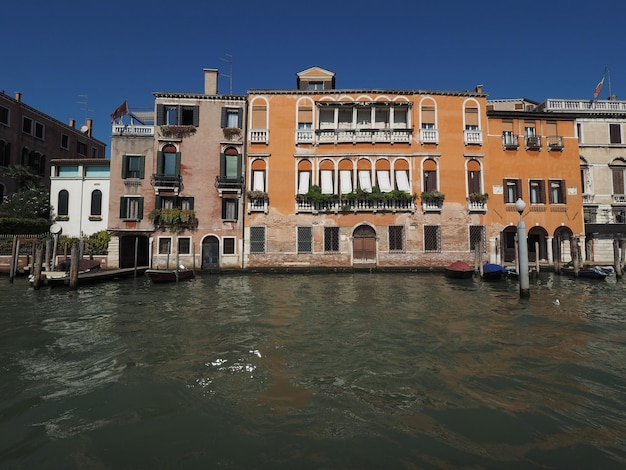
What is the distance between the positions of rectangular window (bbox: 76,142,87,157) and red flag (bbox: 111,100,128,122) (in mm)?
13540

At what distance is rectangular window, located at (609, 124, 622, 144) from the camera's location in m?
22.0

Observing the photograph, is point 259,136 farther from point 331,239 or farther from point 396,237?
point 396,237

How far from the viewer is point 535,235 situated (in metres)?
21.8

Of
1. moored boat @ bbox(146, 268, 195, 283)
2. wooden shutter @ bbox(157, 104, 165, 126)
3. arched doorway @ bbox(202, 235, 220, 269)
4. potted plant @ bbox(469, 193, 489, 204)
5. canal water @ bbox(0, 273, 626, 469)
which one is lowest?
canal water @ bbox(0, 273, 626, 469)

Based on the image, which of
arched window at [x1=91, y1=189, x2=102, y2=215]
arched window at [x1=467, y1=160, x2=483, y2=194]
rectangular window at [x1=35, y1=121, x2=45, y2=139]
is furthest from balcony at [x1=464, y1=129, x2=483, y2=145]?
rectangular window at [x1=35, y1=121, x2=45, y2=139]

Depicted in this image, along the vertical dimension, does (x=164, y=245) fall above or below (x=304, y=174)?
below

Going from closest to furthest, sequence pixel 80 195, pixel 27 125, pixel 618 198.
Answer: pixel 80 195
pixel 618 198
pixel 27 125

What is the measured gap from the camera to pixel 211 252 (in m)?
20.4

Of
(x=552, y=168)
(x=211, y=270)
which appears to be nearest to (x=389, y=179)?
(x=552, y=168)

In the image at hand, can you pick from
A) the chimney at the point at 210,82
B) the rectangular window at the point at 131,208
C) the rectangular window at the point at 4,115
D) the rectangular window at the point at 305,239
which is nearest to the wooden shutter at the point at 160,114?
the chimney at the point at 210,82

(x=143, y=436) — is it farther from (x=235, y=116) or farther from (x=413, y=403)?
(x=235, y=116)

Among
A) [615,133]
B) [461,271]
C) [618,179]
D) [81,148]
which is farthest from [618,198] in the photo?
[81,148]

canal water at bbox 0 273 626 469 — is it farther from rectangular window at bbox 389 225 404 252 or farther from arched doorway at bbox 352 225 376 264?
rectangular window at bbox 389 225 404 252

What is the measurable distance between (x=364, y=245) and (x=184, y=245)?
10360 millimetres
